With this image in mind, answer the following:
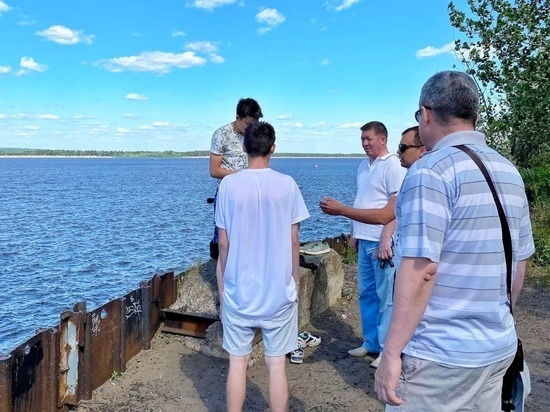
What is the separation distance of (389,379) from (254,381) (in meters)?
2.97

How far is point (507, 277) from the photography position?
218cm

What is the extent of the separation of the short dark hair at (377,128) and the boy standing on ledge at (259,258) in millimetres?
1524

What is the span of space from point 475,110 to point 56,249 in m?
18.2

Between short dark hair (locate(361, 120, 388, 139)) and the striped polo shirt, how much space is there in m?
2.63

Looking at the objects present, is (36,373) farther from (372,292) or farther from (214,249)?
(372,292)

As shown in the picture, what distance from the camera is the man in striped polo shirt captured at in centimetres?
202

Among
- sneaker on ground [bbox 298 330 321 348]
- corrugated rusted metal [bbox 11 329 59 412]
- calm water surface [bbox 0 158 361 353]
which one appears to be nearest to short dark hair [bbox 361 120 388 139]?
sneaker on ground [bbox 298 330 321 348]


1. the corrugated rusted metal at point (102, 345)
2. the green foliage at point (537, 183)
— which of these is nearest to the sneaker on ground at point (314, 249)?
the corrugated rusted metal at point (102, 345)

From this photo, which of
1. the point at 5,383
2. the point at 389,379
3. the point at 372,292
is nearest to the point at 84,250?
the point at 372,292

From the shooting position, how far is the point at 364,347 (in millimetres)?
5449

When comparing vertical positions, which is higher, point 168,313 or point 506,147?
point 506,147

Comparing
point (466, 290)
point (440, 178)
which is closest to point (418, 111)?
point (440, 178)

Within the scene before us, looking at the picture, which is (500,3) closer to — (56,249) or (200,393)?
(200,393)

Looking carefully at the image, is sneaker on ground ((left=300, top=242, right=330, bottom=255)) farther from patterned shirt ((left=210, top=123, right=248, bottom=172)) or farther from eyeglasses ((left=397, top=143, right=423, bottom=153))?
eyeglasses ((left=397, top=143, right=423, bottom=153))
